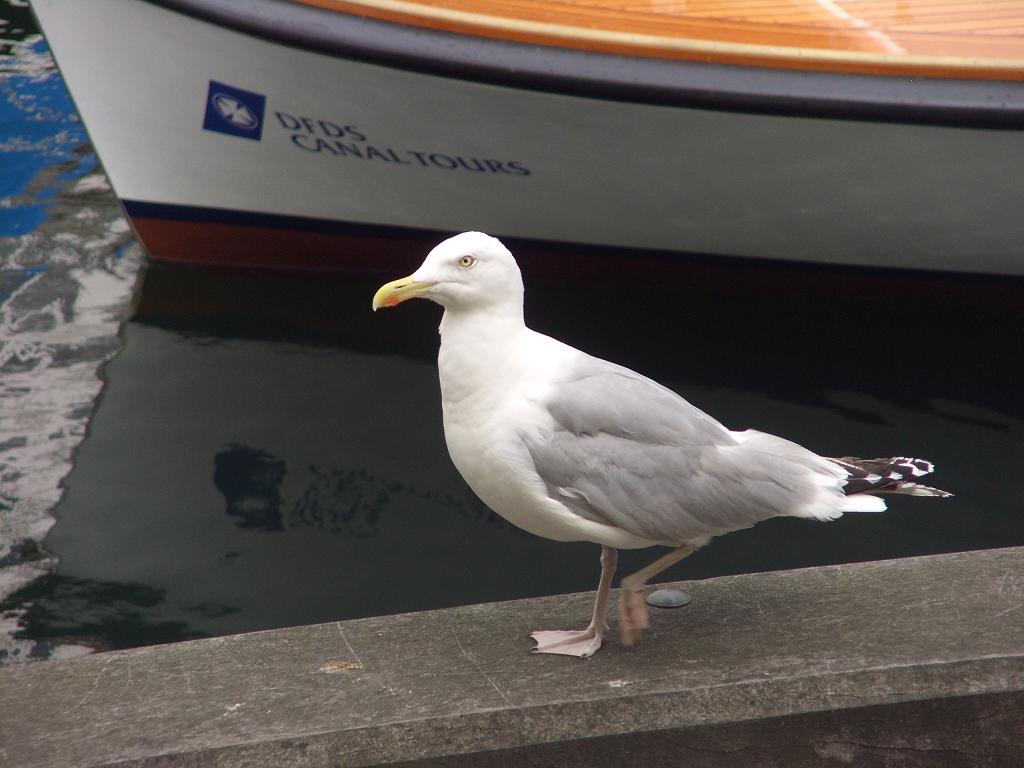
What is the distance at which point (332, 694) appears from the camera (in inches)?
93.9

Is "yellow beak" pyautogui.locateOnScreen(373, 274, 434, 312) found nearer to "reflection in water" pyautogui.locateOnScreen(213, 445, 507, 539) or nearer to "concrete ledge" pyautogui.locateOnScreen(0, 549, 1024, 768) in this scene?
"concrete ledge" pyautogui.locateOnScreen(0, 549, 1024, 768)

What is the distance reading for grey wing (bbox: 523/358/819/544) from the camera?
8.05 feet

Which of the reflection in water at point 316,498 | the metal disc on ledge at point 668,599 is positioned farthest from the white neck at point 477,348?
the reflection in water at point 316,498

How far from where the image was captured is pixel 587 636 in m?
2.59

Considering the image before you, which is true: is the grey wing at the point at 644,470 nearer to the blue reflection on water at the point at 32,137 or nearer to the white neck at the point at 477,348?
the white neck at the point at 477,348

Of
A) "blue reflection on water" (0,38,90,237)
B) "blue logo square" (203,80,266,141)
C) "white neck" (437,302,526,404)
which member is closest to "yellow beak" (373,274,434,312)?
"white neck" (437,302,526,404)

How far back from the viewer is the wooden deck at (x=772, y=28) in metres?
4.57

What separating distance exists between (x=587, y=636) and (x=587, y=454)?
404 mm

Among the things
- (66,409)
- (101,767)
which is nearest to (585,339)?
(66,409)

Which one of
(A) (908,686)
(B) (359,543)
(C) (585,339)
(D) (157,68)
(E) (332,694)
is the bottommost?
(B) (359,543)

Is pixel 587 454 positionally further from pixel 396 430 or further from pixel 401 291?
pixel 396 430

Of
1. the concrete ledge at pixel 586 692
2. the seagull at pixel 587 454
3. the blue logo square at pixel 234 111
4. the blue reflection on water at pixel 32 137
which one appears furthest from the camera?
the blue reflection on water at pixel 32 137

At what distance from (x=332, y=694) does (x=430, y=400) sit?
268cm

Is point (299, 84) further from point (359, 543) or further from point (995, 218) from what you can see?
point (995, 218)
